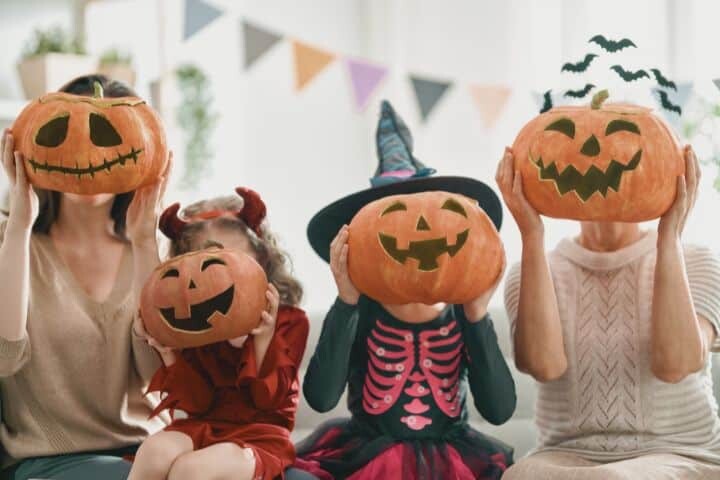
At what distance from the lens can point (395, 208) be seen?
6.29 ft

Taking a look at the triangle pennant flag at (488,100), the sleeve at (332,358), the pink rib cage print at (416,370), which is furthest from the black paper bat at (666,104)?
the triangle pennant flag at (488,100)

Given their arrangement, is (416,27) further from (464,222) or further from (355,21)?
(464,222)

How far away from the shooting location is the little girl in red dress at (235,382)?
1.93 m

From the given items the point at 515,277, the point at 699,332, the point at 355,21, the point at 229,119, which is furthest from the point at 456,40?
the point at 699,332

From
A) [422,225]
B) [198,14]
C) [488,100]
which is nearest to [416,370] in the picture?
[422,225]

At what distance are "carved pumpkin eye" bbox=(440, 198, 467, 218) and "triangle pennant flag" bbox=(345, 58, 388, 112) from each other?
1711 mm

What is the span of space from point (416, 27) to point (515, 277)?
2.49 meters

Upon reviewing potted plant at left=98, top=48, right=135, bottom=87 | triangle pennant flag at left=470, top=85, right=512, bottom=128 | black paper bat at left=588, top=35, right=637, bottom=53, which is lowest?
black paper bat at left=588, top=35, right=637, bottom=53

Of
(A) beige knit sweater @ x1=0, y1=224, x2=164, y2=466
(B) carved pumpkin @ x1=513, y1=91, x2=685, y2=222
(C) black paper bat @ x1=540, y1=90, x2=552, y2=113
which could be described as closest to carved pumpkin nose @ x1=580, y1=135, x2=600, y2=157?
(B) carved pumpkin @ x1=513, y1=91, x2=685, y2=222

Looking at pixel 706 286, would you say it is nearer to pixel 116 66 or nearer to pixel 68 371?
pixel 68 371

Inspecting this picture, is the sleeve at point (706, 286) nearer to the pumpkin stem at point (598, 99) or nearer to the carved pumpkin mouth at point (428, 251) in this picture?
the pumpkin stem at point (598, 99)

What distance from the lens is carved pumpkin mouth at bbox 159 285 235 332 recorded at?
1.94 m

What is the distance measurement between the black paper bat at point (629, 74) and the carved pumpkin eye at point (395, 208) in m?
0.54

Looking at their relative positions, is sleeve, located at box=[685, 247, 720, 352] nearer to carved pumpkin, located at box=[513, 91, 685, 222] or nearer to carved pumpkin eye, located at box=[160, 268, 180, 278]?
carved pumpkin, located at box=[513, 91, 685, 222]
